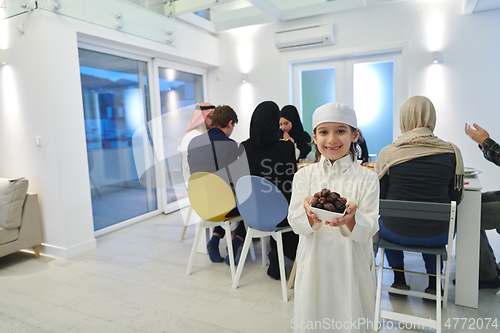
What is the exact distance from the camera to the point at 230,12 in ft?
16.7

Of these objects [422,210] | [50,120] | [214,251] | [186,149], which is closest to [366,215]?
[422,210]

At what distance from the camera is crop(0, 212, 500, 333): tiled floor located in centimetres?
204

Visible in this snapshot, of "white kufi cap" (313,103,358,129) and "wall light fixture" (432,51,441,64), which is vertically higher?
"wall light fixture" (432,51,441,64)

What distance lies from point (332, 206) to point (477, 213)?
1.53 metres

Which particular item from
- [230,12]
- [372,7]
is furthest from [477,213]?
[230,12]

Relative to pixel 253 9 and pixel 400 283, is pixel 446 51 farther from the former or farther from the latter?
pixel 400 283

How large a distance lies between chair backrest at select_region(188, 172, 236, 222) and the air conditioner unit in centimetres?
288

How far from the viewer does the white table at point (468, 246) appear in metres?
2.05

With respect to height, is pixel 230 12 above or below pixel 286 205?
above

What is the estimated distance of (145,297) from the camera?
7.80ft

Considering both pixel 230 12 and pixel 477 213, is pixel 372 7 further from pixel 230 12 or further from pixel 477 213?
pixel 477 213

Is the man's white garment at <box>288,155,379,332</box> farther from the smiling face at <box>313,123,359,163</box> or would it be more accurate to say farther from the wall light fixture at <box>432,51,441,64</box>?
the wall light fixture at <box>432,51,441,64</box>

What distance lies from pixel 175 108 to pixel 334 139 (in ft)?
12.6

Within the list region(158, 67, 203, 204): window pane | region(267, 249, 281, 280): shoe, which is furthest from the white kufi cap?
region(158, 67, 203, 204): window pane
